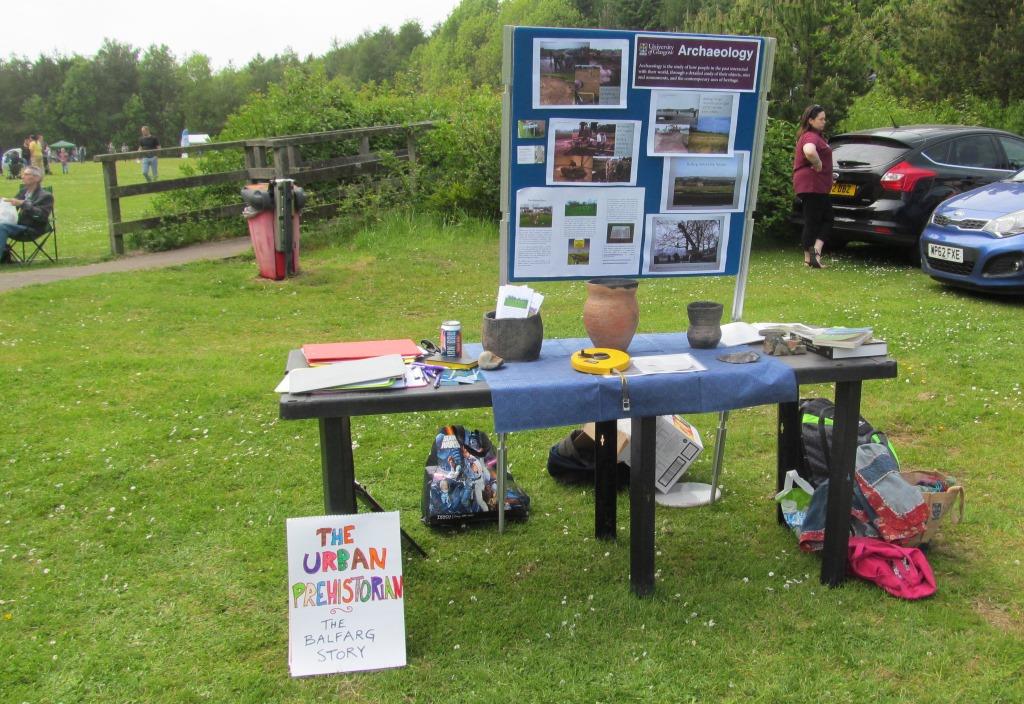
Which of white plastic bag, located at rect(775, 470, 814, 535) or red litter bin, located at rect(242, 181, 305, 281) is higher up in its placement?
red litter bin, located at rect(242, 181, 305, 281)

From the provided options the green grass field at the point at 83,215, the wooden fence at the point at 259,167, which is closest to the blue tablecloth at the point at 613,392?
the wooden fence at the point at 259,167

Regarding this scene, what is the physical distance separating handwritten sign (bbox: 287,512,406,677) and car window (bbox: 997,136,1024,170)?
1019 centimetres

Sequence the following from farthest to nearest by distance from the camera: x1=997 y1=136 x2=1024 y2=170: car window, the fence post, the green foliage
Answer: the green foliage → the fence post → x1=997 y1=136 x2=1024 y2=170: car window

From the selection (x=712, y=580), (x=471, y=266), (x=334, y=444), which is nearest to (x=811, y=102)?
(x=471, y=266)

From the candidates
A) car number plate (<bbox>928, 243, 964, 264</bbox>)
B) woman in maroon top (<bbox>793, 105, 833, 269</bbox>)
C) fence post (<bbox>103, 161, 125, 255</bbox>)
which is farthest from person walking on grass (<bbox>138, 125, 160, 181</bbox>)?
car number plate (<bbox>928, 243, 964, 264</bbox>)

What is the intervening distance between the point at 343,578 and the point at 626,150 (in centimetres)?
215

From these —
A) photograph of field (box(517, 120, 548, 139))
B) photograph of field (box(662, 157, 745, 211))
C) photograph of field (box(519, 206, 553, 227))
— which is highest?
photograph of field (box(517, 120, 548, 139))

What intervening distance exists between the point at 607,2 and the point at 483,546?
228 feet

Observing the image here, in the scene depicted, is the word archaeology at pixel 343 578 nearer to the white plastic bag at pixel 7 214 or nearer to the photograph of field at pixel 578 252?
the photograph of field at pixel 578 252

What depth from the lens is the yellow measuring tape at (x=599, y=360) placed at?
326 centimetres

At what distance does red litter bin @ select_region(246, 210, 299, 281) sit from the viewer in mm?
9531

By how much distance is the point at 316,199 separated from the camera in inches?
489

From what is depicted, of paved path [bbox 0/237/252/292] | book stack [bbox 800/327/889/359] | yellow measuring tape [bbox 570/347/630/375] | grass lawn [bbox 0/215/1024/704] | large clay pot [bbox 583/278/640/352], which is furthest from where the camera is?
paved path [bbox 0/237/252/292]

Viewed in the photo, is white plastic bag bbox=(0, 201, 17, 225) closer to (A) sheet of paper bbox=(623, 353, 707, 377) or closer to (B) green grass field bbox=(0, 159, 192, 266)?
(B) green grass field bbox=(0, 159, 192, 266)
